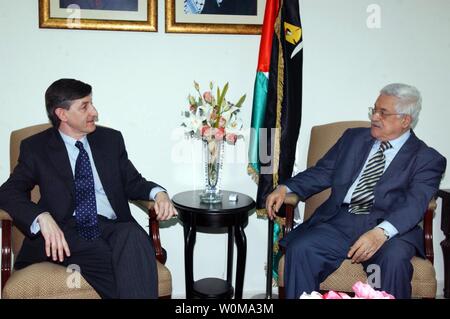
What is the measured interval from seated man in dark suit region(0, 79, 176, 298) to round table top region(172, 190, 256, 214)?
26 centimetres

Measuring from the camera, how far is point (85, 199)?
8.66ft

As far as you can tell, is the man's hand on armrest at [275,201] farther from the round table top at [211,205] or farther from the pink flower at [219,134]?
the pink flower at [219,134]

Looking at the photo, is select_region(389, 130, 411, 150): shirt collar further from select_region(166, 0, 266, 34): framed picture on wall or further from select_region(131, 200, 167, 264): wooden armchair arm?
select_region(131, 200, 167, 264): wooden armchair arm

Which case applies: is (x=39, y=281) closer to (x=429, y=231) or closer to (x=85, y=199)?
(x=85, y=199)

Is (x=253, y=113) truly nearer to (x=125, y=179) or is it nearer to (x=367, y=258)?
(x=125, y=179)

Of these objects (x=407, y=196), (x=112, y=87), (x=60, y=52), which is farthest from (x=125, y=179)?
(x=407, y=196)

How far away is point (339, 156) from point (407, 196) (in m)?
0.45

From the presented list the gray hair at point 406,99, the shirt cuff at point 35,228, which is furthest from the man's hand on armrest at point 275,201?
the shirt cuff at point 35,228

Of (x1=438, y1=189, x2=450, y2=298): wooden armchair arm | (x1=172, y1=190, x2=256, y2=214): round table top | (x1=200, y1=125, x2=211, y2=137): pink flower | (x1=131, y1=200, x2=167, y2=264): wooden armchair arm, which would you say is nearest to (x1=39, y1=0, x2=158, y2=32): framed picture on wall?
(x1=200, y1=125, x2=211, y2=137): pink flower

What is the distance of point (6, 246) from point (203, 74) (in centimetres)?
156

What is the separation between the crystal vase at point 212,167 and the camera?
2977 mm

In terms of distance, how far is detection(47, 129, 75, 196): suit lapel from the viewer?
2.62m

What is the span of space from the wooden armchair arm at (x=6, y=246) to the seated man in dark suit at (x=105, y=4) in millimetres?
1329

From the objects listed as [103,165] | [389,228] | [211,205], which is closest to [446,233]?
[389,228]
